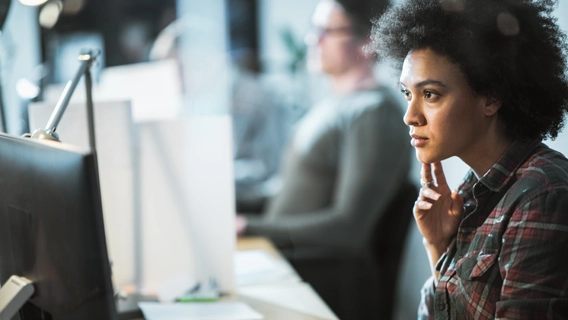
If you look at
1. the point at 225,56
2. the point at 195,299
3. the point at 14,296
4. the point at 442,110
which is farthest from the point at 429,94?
the point at 225,56

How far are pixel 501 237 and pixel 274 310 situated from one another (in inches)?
26.8

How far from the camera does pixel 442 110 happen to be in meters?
0.96

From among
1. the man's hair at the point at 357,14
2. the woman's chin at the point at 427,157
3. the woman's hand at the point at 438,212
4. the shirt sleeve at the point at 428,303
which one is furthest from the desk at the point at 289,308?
the man's hair at the point at 357,14

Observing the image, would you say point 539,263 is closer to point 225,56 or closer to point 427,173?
point 427,173

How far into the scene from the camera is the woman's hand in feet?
3.57

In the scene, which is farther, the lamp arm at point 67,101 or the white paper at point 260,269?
the white paper at point 260,269

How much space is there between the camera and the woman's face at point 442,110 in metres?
0.96

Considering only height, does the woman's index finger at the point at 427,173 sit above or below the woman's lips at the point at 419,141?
below

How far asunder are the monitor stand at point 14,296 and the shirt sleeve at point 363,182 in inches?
58.5

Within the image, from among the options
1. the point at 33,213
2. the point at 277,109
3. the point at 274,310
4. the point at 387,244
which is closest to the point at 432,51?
the point at 33,213

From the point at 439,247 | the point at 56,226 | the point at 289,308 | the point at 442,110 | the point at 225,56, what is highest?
the point at 225,56

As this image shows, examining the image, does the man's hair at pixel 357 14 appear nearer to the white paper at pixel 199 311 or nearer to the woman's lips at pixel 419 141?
the white paper at pixel 199 311

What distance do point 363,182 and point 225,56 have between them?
2814mm

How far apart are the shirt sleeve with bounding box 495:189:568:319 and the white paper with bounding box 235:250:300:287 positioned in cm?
91
